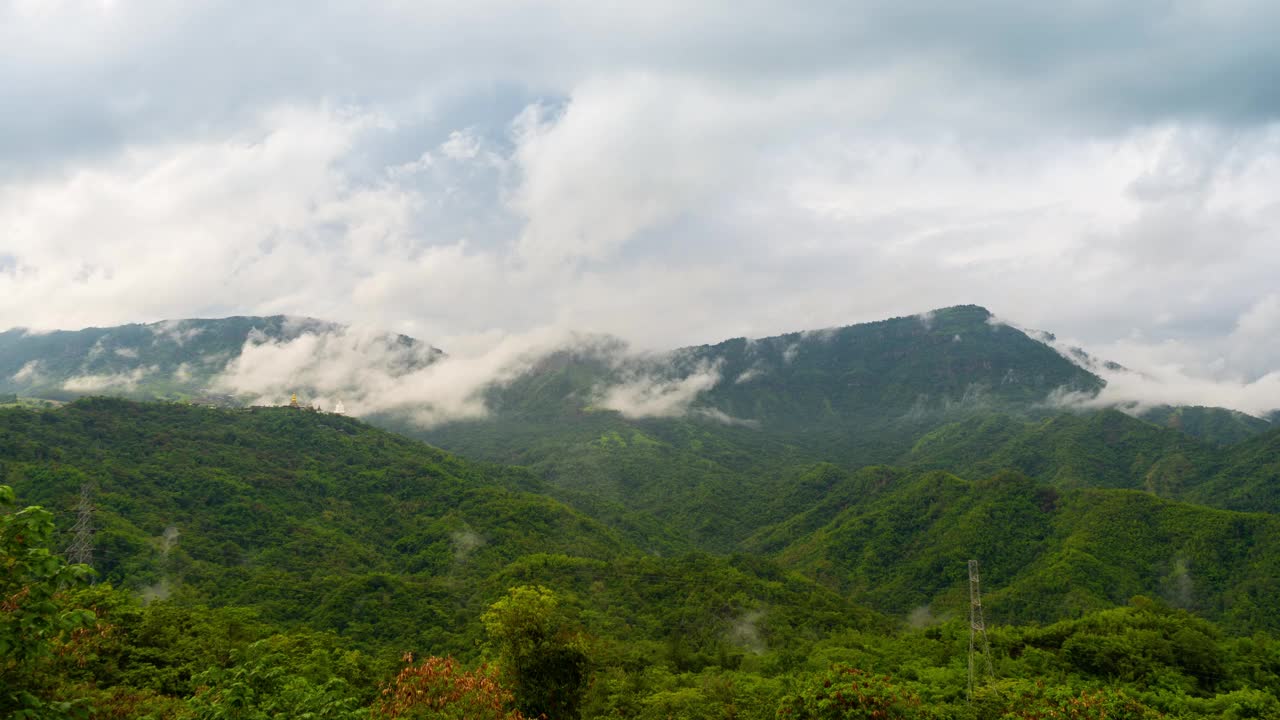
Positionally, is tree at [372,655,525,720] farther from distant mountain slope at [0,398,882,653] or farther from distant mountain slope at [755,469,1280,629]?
distant mountain slope at [755,469,1280,629]

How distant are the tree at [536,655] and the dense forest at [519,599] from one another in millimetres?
143

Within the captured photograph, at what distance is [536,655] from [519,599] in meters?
3.50

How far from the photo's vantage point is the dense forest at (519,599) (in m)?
25.8

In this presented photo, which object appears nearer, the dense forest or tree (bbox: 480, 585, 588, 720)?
the dense forest

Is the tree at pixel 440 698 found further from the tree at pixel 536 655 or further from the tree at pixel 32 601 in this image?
the tree at pixel 32 601

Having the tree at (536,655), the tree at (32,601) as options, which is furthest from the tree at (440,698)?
the tree at (32,601)

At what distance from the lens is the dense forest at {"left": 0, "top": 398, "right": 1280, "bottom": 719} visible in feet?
84.6

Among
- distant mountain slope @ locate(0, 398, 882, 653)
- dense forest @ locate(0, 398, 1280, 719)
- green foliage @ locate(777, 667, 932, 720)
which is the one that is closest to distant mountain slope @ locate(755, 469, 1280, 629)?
dense forest @ locate(0, 398, 1280, 719)

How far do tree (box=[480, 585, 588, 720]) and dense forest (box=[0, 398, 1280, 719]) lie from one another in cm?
14

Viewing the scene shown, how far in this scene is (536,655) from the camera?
40.6 meters

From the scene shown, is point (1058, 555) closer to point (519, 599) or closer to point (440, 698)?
point (519, 599)


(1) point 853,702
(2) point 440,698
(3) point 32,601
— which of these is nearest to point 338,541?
(2) point 440,698

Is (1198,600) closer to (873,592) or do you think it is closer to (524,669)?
(873,592)

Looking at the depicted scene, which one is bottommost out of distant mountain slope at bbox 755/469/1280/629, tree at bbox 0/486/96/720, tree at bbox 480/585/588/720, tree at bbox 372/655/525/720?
distant mountain slope at bbox 755/469/1280/629
